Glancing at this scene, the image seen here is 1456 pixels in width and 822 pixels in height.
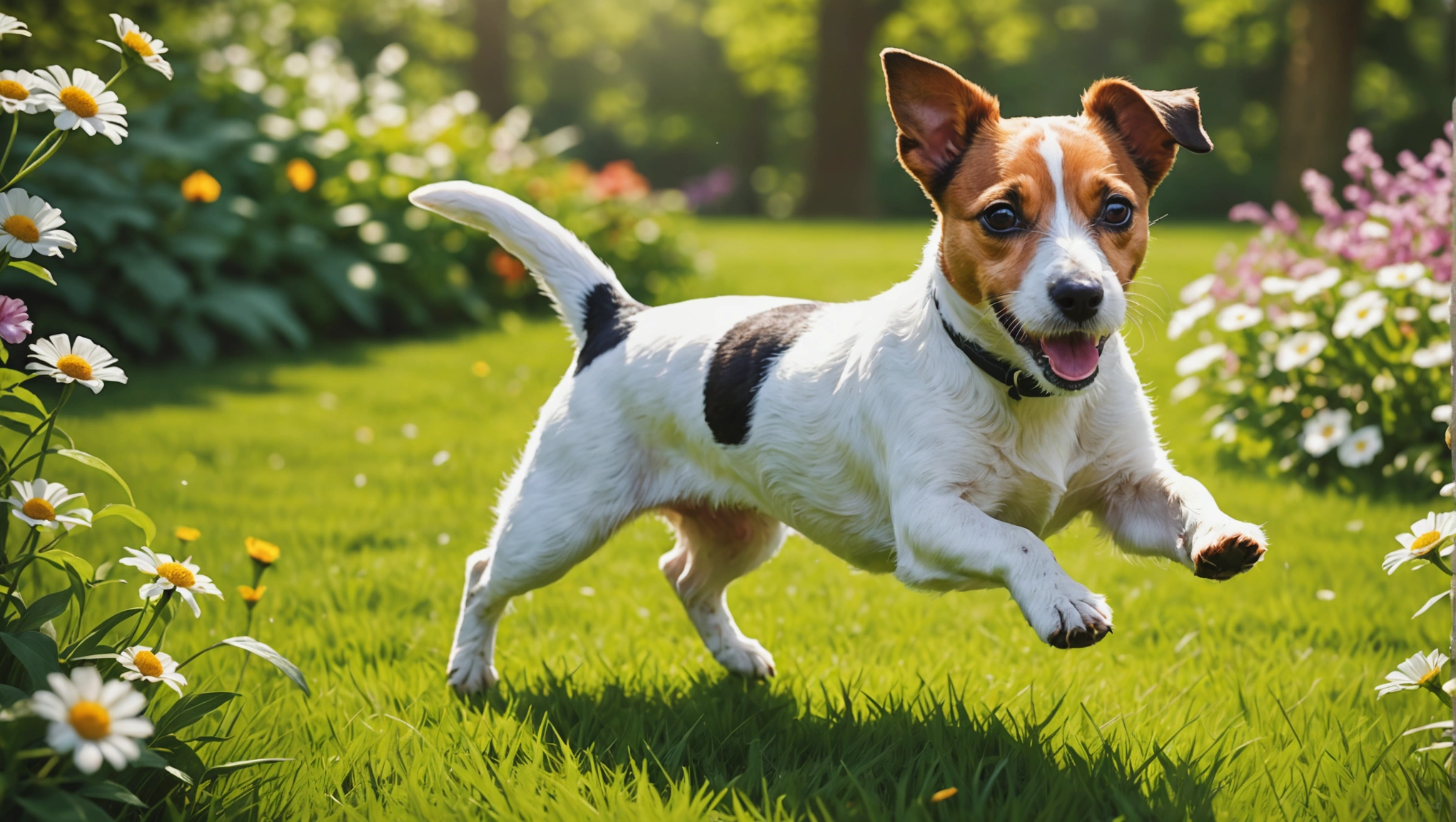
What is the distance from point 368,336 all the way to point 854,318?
792 cm

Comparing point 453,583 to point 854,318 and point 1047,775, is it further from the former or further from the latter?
point 1047,775

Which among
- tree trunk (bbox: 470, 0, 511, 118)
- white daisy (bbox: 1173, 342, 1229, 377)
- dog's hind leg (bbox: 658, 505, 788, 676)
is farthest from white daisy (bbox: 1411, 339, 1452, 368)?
tree trunk (bbox: 470, 0, 511, 118)

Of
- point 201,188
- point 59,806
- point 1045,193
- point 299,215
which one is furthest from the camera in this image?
point 299,215

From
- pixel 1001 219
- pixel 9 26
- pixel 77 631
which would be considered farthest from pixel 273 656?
pixel 1001 219

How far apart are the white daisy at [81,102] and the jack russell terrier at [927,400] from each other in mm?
1395

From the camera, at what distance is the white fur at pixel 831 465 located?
2.94 metres

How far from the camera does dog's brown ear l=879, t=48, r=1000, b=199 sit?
10.3 feet

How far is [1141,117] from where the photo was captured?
10.4 ft

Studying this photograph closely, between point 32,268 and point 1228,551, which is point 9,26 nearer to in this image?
point 32,268

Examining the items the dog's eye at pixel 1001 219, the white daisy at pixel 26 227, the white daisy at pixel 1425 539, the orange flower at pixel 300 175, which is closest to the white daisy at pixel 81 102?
the white daisy at pixel 26 227

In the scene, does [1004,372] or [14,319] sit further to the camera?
[1004,372]

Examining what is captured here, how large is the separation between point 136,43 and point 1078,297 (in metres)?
2.01

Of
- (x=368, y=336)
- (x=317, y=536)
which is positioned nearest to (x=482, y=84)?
(x=368, y=336)

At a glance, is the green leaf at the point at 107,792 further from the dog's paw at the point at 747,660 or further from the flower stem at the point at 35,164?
the dog's paw at the point at 747,660
